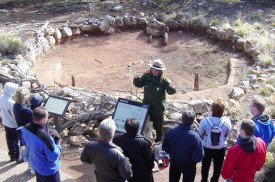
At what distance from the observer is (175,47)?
49.8 ft

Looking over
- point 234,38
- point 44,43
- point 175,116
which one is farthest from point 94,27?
point 175,116

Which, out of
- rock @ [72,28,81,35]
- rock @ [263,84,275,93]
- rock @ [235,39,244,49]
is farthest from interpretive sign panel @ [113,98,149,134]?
rock @ [72,28,81,35]

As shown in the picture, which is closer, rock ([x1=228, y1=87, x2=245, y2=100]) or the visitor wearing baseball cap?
the visitor wearing baseball cap

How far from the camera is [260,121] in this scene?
19.8 feet

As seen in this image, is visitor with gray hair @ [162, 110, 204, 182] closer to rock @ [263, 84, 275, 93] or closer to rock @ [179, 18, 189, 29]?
rock @ [263, 84, 275, 93]

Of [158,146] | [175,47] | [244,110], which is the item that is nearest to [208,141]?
[158,146]

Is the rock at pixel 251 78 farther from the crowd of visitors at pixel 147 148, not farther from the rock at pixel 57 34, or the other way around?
the rock at pixel 57 34

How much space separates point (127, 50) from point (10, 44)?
401 cm

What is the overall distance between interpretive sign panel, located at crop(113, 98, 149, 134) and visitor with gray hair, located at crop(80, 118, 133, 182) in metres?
1.75

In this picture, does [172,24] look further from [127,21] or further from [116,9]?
[116,9]

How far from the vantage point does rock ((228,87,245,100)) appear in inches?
406

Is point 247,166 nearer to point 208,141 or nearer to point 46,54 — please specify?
point 208,141

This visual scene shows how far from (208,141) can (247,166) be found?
77 cm

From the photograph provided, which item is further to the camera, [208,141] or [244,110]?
[244,110]
